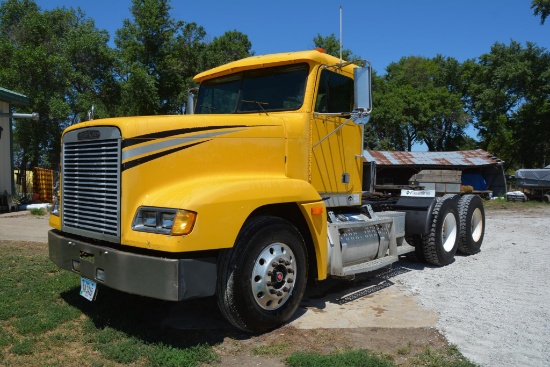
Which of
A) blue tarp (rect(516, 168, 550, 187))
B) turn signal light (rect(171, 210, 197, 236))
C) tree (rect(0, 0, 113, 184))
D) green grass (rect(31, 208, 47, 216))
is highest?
tree (rect(0, 0, 113, 184))

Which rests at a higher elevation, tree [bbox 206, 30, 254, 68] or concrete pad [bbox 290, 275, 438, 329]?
tree [bbox 206, 30, 254, 68]

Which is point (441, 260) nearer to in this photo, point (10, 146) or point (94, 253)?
point (94, 253)

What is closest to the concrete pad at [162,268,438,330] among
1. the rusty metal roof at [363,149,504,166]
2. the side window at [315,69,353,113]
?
the side window at [315,69,353,113]

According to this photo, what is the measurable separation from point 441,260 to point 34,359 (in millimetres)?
6303

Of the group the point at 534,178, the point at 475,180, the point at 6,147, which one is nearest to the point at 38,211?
the point at 6,147

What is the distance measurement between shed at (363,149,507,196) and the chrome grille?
2526 centimetres

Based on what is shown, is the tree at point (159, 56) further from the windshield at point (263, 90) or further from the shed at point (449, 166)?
the windshield at point (263, 90)

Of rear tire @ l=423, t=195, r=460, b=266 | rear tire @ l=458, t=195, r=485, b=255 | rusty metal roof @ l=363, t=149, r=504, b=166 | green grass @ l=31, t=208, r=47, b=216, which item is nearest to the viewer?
rear tire @ l=423, t=195, r=460, b=266

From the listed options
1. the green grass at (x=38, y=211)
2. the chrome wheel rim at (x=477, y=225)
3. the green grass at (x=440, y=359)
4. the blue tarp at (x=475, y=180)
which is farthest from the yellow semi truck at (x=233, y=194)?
the blue tarp at (x=475, y=180)

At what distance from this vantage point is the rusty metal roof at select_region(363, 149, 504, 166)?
29250mm

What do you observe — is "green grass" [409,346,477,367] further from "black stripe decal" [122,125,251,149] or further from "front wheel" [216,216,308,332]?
"black stripe decal" [122,125,251,149]

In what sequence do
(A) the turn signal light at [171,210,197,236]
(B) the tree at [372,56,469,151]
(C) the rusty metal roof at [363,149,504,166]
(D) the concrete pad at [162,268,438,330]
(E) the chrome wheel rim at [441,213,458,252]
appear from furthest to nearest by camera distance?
(B) the tree at [372,56,469,151] → (C) the rusty metal roof at [363,149,504,166] → (E) the chrome wheel rim at [441,213,458,252] → (D) the concrete pad at [162,268,438,330] → (A) the turn signal light at [171,210,197,236]

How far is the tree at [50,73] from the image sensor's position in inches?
842

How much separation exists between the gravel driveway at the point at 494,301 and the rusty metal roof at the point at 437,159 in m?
19.7
